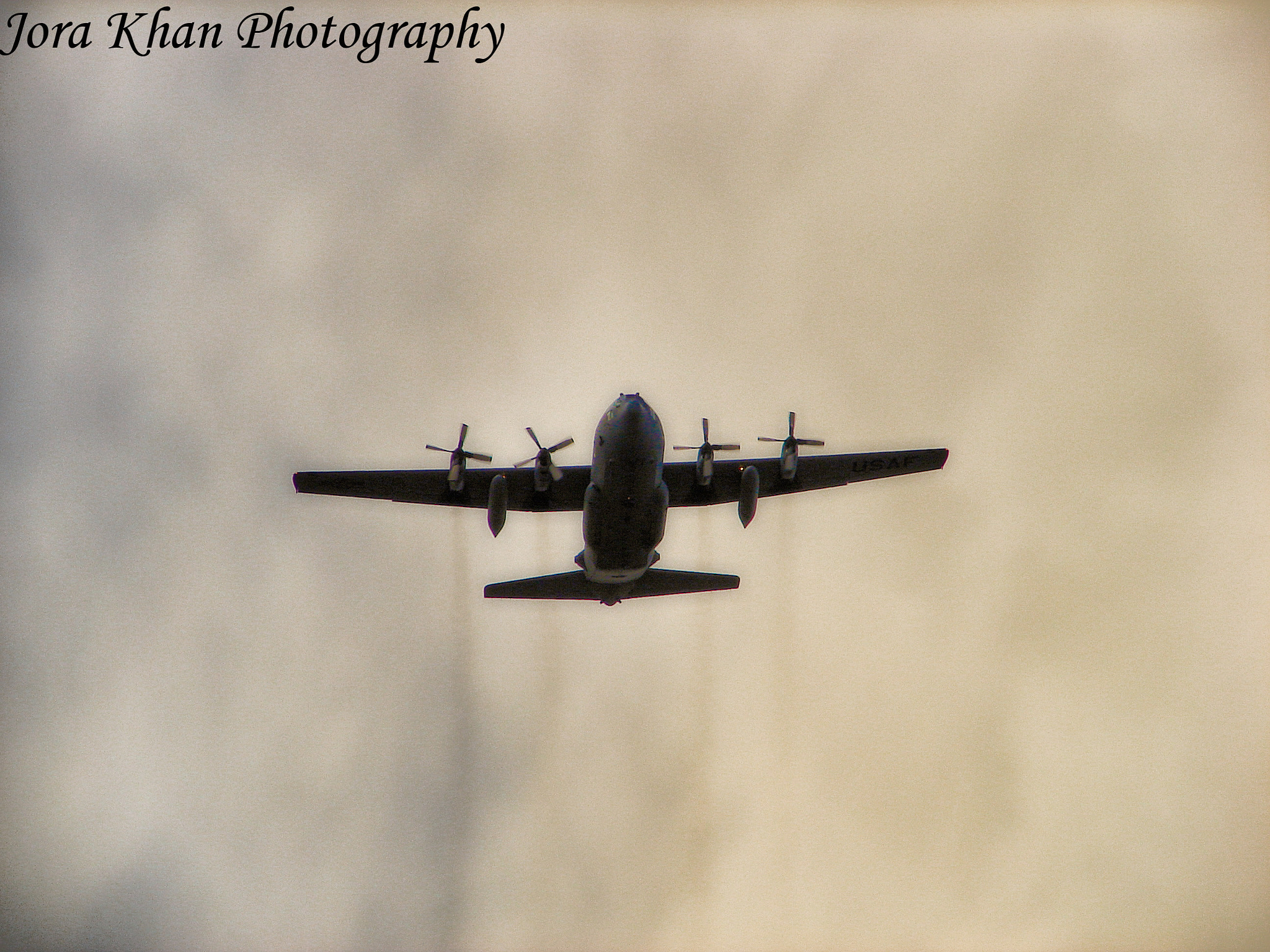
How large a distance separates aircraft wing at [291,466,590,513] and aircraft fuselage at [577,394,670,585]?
11.7 feet

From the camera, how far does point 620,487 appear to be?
93.5ft

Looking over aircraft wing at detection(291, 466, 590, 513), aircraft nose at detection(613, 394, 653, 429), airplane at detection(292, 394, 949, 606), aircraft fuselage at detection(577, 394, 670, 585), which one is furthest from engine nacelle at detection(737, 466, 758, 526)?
aircraft wing at detection(291, 466, 590, 513)

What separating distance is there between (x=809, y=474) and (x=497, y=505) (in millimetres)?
12320

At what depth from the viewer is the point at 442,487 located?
111 ft

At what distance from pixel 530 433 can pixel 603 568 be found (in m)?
4.94

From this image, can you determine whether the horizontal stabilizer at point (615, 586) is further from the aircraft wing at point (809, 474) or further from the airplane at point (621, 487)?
the aircraft wing at point (809, 474)

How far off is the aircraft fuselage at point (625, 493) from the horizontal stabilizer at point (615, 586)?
1289mm

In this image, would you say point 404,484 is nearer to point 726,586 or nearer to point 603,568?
point 603,568

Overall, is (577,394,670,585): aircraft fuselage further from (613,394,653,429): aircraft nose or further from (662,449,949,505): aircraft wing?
(662,449,949,505): aircraft wing

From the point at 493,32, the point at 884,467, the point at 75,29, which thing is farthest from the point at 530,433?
the point at 75,29

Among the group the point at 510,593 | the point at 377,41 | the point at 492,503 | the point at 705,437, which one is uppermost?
the point at 377,41

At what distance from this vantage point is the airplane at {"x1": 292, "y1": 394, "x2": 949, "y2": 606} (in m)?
28.4

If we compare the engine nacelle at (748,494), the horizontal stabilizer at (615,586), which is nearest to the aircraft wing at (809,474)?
the horizontal stabilizer at (615,586)

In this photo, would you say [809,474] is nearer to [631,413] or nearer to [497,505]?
[631,413]
